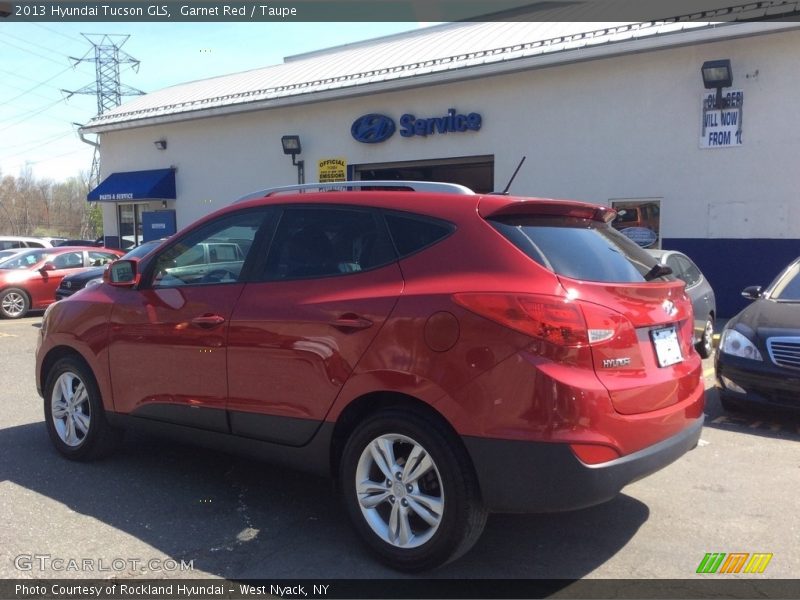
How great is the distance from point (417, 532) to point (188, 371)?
1710 mm

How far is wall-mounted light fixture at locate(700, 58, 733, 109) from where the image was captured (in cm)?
1190

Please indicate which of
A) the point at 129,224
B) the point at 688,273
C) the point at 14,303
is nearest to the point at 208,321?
the point at 688,273

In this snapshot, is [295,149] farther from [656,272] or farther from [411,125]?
[656,272]

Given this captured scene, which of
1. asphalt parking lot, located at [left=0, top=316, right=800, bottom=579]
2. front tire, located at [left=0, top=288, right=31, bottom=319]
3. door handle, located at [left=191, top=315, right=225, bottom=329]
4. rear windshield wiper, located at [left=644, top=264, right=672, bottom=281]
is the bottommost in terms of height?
asphalt parking lot, located at [left=0, top=316, right=800, bottom=579]

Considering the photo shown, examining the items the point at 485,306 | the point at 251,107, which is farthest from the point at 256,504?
the point at 251,107

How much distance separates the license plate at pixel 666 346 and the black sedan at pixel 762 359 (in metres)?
2.65

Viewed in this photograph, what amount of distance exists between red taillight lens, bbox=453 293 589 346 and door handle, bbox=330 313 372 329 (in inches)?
25.6

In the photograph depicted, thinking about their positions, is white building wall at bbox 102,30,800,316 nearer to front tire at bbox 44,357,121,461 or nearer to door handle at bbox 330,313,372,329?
door handle at bbox 330,313,372,329

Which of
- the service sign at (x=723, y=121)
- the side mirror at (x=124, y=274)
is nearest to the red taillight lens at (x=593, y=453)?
the side mirror at (x=124, y=274)

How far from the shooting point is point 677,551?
12.2ft

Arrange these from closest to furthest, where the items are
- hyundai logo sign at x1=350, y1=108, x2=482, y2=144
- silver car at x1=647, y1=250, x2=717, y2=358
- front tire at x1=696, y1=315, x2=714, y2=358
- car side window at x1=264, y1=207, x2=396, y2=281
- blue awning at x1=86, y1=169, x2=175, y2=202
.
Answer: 1. car side window at x1=264, y1=207, x2=396, y2=281
2. silver car at x1=647, y1=250, x2=717, y2=358
3. front tire at x1=696, y1=315, x2=714, y2=358
4. hyundai logo sign at x1=350, y1=108, x2=482, y2=144
5. blue awning at x1=86, y1=169, x2=175, y2=202

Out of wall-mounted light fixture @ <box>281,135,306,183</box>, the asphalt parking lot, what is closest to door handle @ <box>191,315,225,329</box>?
the asphalt parking lot

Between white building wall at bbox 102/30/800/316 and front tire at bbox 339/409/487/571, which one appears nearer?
front tire at bbox 339/409/487/571

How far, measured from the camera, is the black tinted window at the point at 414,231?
3556 millimetres
